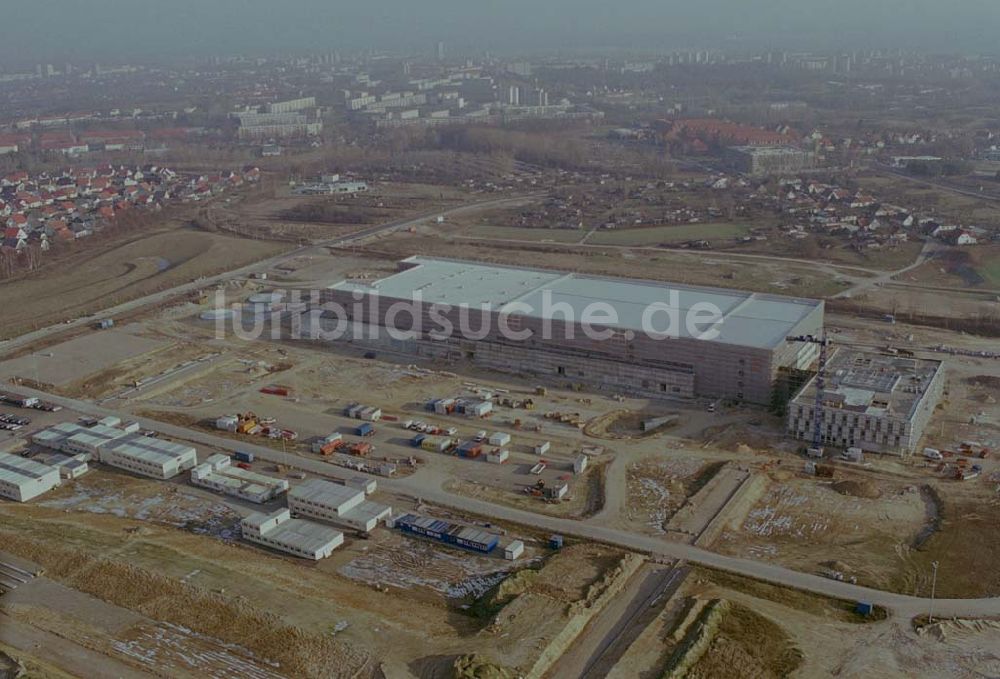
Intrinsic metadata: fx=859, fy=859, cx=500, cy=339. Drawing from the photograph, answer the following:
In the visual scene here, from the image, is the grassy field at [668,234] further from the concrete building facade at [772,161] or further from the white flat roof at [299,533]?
the white flat roof at [299,533]

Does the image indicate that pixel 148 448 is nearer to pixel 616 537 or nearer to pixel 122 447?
pixel 122 447

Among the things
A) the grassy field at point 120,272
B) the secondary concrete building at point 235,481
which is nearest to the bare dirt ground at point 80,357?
the grassy field at point 120,272

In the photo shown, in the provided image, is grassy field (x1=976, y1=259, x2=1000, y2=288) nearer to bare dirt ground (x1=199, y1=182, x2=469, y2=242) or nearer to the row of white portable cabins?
bare dirt ground (x1=199, y1=182, x2=469, y2=242)

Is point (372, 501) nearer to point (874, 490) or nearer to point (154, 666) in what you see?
point (154, 666)

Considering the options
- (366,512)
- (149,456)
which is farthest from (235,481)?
(366,512)

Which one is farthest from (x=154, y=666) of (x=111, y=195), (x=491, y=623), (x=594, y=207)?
(x=111, y=195)

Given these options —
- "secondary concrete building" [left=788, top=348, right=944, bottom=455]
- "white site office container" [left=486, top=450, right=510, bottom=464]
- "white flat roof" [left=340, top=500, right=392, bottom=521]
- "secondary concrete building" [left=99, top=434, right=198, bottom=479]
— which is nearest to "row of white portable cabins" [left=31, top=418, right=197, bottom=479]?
"secondary concrete building" [left=99, top=434, right=198, bottom=479]
